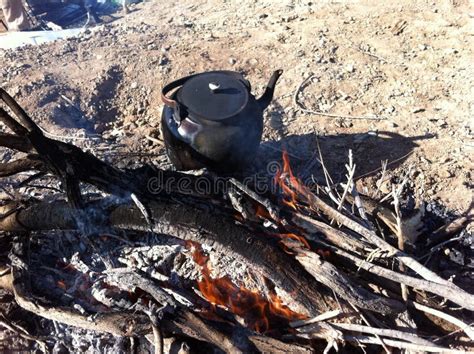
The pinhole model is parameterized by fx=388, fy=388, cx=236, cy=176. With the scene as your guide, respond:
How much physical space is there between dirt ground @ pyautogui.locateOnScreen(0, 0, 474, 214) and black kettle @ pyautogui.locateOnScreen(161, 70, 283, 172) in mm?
692

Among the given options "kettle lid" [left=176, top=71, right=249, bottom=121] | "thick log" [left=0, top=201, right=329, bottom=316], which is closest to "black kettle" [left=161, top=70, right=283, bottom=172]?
"kettle lid" [left=176, top=71, right=249, bottom=121]

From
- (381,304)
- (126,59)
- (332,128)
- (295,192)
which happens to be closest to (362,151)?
(332,128)

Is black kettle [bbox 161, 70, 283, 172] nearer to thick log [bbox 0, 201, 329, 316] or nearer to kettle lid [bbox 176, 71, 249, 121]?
kettle lid [bbox 176, 71, 249, 121]

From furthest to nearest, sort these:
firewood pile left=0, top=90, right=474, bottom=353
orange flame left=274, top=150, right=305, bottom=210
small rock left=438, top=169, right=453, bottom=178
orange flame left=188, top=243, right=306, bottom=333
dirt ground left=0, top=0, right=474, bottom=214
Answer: dirt ground left=0, top=0, right=474, bottom=214 → small rock left=438, top=169, right=453, bottom=178 → orange flame left=274, top=150, right=305, bottom=210 → orange flame left=188, top=243, right=306, bottom=333 → firewood pile left=0, top=90, right=474, bottom=353

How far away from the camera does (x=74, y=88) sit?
454cm

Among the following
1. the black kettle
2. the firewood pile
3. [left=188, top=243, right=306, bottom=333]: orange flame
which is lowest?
[left=188, top=243, right=306, bottom=333]: orange flame

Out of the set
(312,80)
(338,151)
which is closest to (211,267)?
(338,151)

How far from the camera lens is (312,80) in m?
4.42

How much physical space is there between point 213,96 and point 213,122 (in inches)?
8.9

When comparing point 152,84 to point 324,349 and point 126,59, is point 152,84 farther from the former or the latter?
point 324,349

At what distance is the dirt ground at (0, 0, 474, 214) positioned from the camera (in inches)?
142

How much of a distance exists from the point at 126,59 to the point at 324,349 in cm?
409

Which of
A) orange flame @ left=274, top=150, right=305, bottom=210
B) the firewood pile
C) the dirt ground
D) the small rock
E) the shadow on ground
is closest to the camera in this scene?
the firewood pile

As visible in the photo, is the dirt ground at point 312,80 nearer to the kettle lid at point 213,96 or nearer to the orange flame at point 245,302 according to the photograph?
the kettle lid at point 213,96
